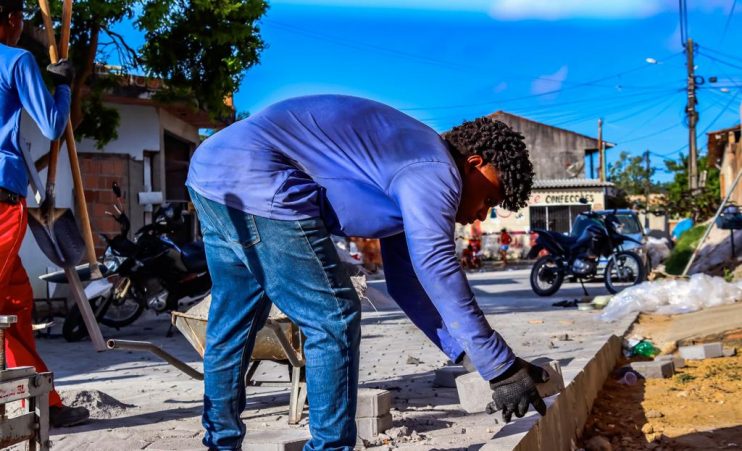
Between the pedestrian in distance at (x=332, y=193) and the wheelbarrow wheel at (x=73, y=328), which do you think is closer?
the pedestrian in distance at (x=332, y=193)

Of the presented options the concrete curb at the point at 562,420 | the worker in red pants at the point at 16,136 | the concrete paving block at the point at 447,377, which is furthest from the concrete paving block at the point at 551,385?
the worker in red pants at the point at 16,136

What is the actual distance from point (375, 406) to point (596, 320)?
6596 millimetres

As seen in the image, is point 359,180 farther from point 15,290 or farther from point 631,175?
point 631,175

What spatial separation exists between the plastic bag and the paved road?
41 centimetres

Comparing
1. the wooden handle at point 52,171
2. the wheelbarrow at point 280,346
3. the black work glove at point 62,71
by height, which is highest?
the black work glove at point 62,71

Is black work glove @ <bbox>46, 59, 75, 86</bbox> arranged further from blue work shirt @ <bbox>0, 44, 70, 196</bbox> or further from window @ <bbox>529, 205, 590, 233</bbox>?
window @ <bbox>529, 205, 590, 233</bbox>

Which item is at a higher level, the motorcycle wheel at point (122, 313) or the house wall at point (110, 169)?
the house wall at point (110, 169)

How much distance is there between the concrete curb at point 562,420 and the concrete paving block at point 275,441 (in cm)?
86

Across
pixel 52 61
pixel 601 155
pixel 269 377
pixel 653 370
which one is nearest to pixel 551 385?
pixel 52 61

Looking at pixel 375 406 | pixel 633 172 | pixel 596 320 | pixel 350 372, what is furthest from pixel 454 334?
pixel 633 172

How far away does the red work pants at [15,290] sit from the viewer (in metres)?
3.67

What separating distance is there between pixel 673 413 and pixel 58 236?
11.3 feet

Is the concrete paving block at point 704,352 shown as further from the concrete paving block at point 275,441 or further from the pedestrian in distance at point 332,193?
the pedestrian in distance at point 332,193

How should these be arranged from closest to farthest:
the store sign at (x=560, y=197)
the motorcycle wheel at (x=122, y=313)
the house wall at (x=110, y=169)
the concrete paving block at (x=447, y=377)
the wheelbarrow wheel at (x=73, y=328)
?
the concrete paving block at (x=447, y=377) → the wheelbarrow wheel at (x=73, y=328) → the motorcycle wheel at (x=122, y=313) → the house wall at (x=110, y=169) → the store sign at (x=560, y=197)
